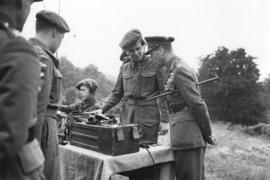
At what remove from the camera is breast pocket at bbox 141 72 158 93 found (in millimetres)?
4422

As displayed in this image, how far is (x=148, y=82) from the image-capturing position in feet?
14.5

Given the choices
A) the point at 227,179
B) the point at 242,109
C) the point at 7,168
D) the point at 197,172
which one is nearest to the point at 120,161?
the point at 197,172

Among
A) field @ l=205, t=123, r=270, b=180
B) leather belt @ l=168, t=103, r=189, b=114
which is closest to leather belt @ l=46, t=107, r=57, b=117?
leather belt @ l=168, t=103, r=189, b=114

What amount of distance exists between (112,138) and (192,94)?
976 millimetres

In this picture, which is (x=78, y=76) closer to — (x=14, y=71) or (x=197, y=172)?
(x=197, y=172)

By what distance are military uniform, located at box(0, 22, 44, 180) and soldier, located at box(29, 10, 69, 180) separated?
3.62 ft

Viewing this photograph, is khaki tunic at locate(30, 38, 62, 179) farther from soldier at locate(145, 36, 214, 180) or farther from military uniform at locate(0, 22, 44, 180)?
soldier at locate(145, 36, 214, 180)

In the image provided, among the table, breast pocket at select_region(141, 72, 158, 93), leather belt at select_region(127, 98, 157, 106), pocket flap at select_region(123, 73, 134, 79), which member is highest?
pocket flap at select_region(123, 73, 134, 79)

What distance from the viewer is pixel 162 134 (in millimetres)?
4062

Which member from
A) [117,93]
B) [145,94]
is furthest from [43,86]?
[117,93]

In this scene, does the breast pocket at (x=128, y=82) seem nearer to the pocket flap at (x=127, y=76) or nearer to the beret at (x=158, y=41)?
the pocket flap at (x=127, y=76)

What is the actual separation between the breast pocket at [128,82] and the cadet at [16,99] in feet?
9.28

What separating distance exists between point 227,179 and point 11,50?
516cm

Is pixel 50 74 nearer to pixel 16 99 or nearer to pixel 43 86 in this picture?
pixel 43 86
